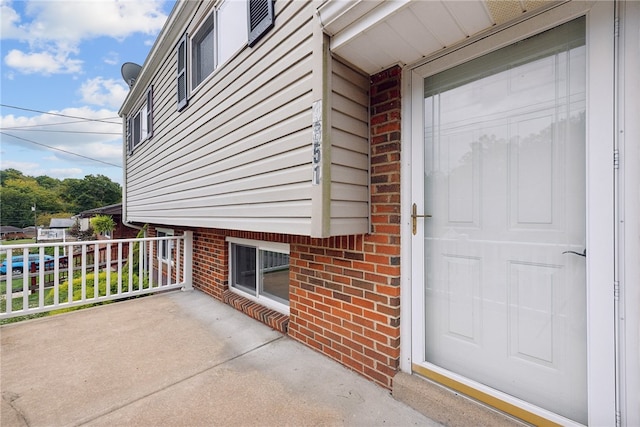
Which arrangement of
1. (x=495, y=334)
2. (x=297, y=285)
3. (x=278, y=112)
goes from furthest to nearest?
(x=297, y=285) → (x=278, y=112) → (x=495, y=334)

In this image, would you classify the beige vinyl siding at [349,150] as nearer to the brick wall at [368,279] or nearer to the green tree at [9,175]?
the brick wall at [368,279]

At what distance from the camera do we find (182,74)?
4320 millimetres

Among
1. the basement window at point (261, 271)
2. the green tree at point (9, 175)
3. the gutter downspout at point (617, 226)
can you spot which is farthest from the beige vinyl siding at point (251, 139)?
the green tree at point (9, 175)

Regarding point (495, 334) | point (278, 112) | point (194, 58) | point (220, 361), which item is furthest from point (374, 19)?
point (194, 58)

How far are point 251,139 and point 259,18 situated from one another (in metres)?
1.04

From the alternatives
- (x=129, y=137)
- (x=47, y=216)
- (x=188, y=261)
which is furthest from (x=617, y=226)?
(x=47, y=216)

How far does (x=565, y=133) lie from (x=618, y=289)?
75 cm

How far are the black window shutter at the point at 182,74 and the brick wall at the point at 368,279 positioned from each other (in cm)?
Result: 306

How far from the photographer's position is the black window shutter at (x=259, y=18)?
2314 millimetres

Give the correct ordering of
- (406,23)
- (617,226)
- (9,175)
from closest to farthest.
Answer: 1. (617,226)
2. (406,23)
3. (9,175)

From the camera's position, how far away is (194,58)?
4.16m

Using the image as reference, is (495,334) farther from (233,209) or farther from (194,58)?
(194,58)

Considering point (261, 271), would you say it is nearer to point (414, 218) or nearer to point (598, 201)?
point (414, 218)

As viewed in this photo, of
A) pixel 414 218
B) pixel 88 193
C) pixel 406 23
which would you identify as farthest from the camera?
pixel 88 193
